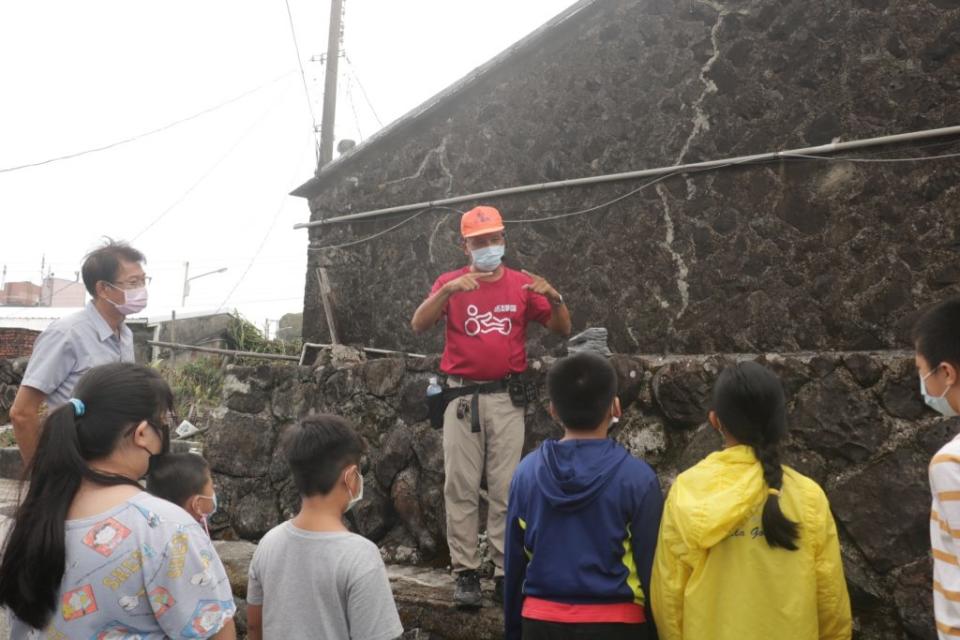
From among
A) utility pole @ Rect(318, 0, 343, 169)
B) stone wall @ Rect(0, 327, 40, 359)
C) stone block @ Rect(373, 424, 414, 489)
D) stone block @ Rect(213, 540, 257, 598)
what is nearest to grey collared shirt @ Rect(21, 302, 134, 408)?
stone block @ Rect(213, 540, 257, 598)

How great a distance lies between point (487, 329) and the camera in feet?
13.6

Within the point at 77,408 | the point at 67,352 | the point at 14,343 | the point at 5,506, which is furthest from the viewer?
the point at 14,343

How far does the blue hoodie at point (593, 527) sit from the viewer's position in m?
2.52

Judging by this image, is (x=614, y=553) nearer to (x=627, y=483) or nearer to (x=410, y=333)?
(x=627, y=483)

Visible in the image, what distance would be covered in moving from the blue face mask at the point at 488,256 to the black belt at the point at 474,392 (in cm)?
59

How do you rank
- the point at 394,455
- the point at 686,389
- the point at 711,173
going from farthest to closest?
the point at 394,455
the point at 711,173
the point at 686,389

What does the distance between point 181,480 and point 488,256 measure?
2.04 metres

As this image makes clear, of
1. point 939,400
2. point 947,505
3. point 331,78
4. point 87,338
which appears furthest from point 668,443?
point 331,78

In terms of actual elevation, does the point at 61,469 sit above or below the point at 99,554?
above

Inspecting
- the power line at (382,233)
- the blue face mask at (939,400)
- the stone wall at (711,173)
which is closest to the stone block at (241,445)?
the stone wall at (711,173)

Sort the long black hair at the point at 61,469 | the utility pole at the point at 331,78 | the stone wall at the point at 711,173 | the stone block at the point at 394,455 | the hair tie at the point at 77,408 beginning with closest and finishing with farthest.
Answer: the long black hair at the point at 61,469 < the hair tie at the point at 77,408 < the stone wall at the point at 711,173 < the stone block at the point at 394,455 < the utility pole at the point at 331,78

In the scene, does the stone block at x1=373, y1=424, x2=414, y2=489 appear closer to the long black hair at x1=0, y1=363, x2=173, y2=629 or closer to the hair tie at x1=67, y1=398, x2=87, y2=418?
the long black hair at x1=0, y1=363, x2=173, y2=629

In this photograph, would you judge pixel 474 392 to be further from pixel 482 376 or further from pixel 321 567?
pixel 321 567

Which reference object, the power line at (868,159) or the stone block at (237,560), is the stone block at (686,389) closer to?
the power line at (868,159)
